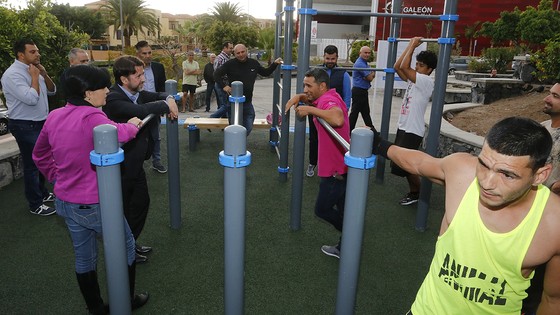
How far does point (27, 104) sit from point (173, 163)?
1625 mm

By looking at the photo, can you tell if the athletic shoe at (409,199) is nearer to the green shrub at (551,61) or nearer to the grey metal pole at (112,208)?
the grey metal pole at (112,208)

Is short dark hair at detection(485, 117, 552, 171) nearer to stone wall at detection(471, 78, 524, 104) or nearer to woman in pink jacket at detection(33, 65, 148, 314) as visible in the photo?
woman in pink jacket at detection(33, 65, 148, 314)

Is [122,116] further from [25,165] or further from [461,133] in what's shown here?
[461,133]

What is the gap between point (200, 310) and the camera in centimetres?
321

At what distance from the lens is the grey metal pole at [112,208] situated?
203 centimetres

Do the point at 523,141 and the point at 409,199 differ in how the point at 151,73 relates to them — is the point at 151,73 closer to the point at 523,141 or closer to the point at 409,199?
the point at 409,199

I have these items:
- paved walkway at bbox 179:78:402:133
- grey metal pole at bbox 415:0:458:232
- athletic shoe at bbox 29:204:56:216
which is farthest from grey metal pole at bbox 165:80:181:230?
paved walkway at bbox 179:78:402:133

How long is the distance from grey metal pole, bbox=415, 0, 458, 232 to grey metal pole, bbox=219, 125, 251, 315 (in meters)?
2.99

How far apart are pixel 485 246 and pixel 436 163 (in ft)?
1.69

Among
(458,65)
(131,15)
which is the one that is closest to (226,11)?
(131,15)

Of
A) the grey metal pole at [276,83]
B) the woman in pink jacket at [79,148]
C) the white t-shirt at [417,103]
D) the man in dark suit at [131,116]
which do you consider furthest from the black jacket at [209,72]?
the woman in pink jacket at [79,148]

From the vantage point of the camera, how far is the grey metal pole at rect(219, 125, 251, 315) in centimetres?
184

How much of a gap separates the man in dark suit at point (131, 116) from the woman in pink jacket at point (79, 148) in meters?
0.46

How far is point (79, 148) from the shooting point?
247 centimetres
